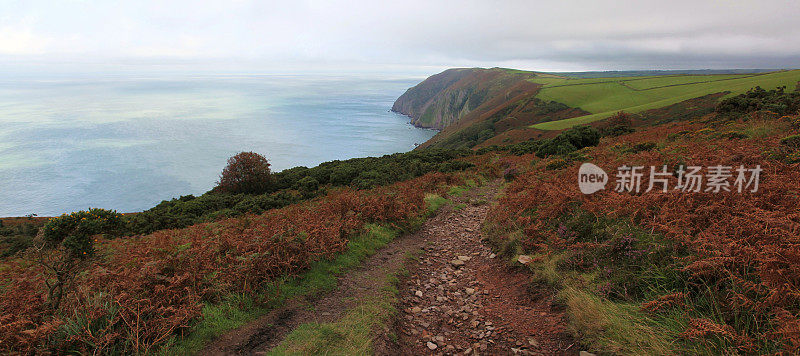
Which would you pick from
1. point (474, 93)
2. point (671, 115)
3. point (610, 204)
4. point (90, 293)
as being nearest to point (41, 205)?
point (90, 293)

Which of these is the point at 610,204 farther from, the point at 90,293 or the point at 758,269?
the point at 90,293

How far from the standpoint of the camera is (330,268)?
267 inches

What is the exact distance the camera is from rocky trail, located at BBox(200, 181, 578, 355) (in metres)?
4.57

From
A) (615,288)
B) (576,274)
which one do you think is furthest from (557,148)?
(615,288)

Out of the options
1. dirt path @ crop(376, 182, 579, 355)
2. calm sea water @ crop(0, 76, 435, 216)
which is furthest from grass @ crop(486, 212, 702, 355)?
calm sea water @ crop(0, 76, 435, 216)

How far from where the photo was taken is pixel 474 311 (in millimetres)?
5777

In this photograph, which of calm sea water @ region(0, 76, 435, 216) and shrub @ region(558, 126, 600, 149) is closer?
shrub @ region(558, 126, 600, 149)

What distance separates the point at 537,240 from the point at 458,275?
6.52 feet

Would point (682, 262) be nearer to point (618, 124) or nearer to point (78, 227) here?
point (78, 227)

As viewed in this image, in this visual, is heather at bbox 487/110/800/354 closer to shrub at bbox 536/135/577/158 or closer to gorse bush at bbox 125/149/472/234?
shrub at bbox 536/135/577/158
